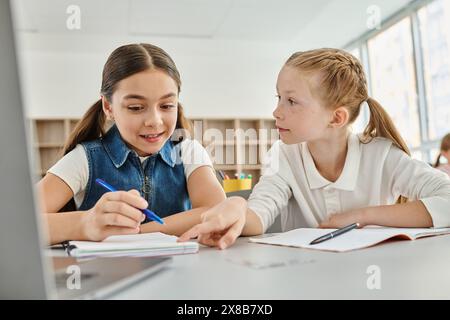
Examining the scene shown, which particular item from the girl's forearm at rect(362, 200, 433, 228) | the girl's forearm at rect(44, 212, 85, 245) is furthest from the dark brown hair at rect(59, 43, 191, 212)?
the girl's forearm at rect(362, 200, 433, 228)

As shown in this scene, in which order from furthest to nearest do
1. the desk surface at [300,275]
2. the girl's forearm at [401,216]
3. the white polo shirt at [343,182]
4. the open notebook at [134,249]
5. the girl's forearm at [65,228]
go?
1. the white polo shirt at [343,182]
2. the girl's forearm at [401,216]
3. the girl's forearm at [65,228]
4. the open notebook at [134,249]
5. the desk surface at [300,275]

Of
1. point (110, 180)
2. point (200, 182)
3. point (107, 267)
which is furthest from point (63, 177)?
point (107, 267)

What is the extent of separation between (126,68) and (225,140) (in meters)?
0.23

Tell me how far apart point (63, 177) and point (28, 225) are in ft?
1.56

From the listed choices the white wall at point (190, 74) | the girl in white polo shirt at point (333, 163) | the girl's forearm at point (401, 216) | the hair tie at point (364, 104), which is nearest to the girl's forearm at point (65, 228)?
the white wall at point (190, 74)

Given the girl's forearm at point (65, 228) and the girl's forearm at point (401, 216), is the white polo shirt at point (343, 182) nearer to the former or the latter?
the girl's forearm at point (401, 216)

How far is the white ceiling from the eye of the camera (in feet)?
2.23

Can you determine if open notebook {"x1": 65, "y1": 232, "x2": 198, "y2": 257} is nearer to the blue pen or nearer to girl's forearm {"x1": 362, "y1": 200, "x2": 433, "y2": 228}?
the blue pen

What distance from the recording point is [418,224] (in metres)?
0.69

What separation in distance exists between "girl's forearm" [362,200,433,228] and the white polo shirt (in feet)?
0.34

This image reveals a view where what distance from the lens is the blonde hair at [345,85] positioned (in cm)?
78

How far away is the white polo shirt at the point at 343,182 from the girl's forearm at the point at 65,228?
319 millimetres

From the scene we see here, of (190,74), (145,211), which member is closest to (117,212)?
(145,211)

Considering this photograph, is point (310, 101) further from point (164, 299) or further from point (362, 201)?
point (164, 299)
